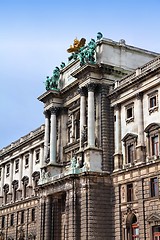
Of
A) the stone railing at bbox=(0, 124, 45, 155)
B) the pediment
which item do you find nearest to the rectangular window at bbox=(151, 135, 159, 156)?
the pediment

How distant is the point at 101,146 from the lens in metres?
48.6

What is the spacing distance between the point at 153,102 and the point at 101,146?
825cm

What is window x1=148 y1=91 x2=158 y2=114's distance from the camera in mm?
43281

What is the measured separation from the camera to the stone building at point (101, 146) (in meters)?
43.2

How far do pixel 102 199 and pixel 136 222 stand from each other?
15.5 ft

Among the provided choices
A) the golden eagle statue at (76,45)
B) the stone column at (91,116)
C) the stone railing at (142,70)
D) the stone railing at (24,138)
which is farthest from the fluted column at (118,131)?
the stone railing at (24,138)

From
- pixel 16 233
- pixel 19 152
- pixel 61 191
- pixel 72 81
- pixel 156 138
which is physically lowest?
pixel 16 233

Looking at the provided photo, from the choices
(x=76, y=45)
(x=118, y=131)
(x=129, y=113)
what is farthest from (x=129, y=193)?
(x=76, y=45)

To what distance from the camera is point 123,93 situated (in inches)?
1889

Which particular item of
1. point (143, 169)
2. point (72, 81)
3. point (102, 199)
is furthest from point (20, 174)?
point (143, 169)

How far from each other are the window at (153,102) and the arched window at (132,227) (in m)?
10.5

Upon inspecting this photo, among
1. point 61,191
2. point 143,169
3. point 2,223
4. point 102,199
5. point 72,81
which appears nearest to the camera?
point 143,169

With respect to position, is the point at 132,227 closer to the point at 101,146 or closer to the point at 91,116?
the point at 101,146

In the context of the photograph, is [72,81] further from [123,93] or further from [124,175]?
[124,175]
